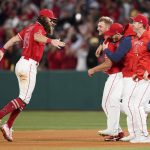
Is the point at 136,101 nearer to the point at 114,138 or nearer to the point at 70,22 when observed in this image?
the point at 114,138

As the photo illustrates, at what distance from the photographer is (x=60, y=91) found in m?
19.8

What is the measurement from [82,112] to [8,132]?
26.5ft

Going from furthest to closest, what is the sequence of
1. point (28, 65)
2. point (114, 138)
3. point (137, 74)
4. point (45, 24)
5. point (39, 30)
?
point (45, 24) < point (28, 65) < point (39, 30) < point (114, 138) < point (137, 74)

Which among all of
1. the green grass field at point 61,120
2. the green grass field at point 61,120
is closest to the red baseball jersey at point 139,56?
the green grass field at point 61,120

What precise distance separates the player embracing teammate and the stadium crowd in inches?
344

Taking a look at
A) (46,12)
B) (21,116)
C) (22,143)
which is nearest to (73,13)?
(21,116)

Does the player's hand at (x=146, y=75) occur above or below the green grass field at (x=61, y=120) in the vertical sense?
above

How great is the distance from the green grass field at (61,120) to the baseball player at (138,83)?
353 cm

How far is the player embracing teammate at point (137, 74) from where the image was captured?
1088 cm

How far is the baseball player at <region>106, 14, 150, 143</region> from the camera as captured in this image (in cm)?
1088

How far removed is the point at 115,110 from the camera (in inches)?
452

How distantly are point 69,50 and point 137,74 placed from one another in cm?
913

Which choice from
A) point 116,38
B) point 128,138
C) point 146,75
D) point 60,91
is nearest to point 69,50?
point 60,91

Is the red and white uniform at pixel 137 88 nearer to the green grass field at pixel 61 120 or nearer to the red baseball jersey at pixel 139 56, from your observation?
the red baseball jersey at pixel 139 56
